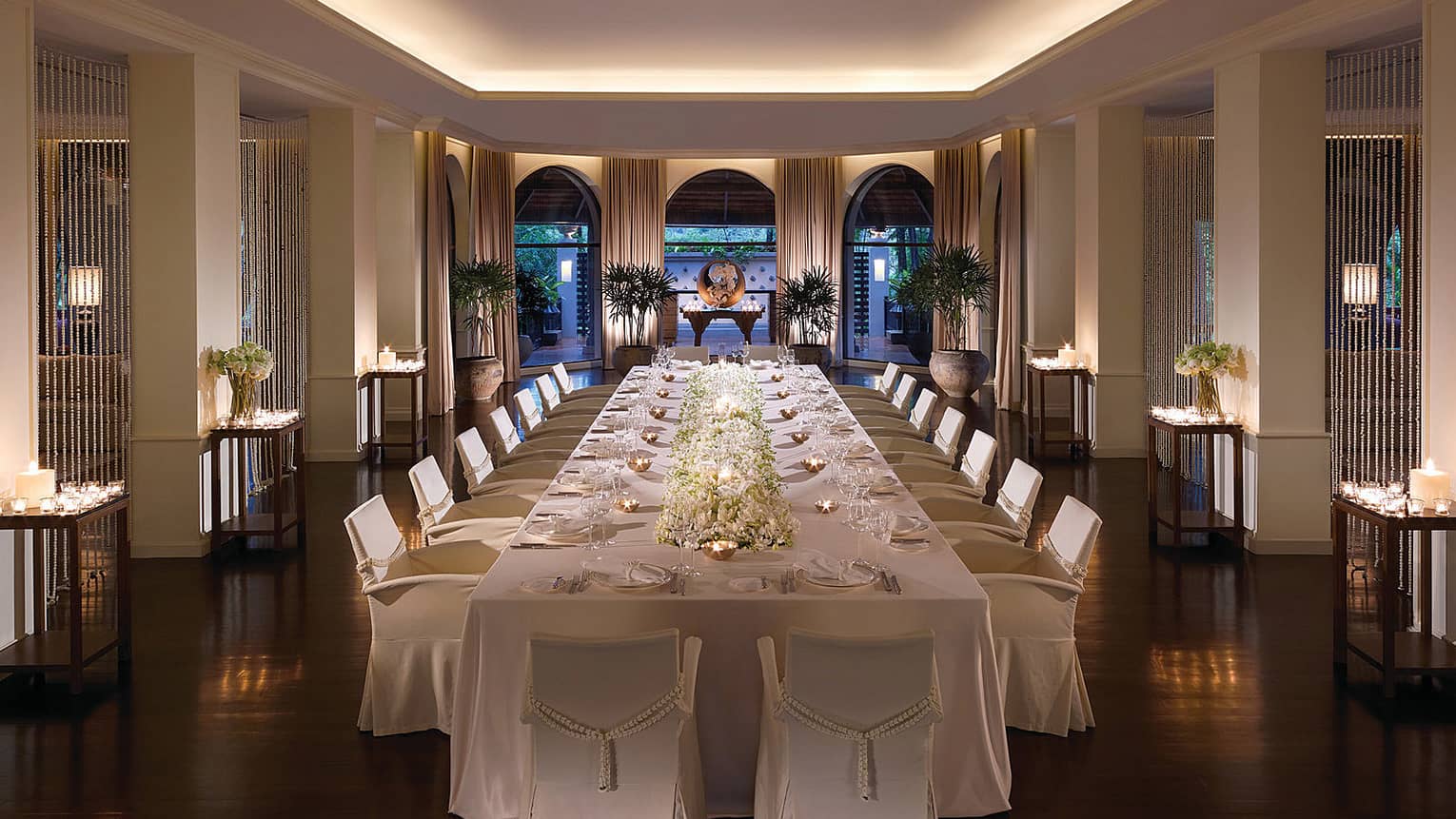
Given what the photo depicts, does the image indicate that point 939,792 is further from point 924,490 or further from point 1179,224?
point 1179,224

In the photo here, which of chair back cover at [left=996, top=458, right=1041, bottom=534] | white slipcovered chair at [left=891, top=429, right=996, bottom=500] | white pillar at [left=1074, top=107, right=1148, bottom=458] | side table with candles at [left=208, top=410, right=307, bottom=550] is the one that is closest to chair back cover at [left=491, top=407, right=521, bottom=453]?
side table with candles at [left=208, top=410, right=307, bottom=550]

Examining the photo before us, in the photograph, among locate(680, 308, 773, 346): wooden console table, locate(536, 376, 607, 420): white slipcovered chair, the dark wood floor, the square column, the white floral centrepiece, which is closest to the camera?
the dark wood floor

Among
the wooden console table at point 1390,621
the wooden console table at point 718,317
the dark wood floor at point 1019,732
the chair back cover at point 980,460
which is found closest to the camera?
the dark wood floor at point 1019,732

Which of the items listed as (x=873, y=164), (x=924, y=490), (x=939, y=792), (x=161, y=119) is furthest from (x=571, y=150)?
(x=939, y=792)

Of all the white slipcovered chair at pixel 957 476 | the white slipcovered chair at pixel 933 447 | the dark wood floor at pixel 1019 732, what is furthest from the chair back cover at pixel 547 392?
the white slipcovered chair at pixel 957 476

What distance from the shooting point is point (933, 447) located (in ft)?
26.1

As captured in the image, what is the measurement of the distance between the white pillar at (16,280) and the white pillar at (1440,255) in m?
6.20

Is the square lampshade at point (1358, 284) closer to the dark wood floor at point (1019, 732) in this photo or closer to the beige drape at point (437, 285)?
the dark wood floor at point (1019, 732)

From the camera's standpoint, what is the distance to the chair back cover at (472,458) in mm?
6703

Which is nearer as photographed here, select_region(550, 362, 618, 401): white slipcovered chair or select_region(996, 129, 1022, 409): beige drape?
select_region(550, 362, 618, 401): white slipcovered chair

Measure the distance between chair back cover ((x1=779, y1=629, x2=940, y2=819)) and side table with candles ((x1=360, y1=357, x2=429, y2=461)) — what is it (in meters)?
7.72

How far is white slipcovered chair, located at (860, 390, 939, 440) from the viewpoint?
337 inches

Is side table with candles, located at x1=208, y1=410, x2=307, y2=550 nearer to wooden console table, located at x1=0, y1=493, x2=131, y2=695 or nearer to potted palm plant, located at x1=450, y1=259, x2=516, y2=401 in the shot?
wooden console table, located at x1=0, y1=493, x2=131, y2=695

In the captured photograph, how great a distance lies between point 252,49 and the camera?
24.9 feet
